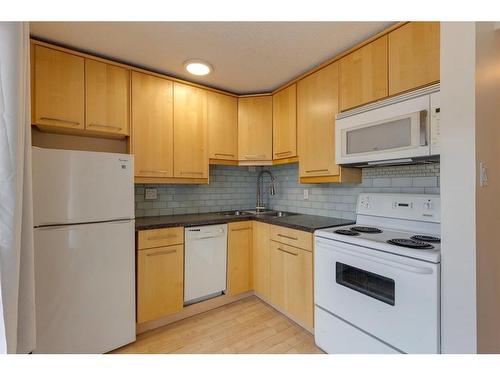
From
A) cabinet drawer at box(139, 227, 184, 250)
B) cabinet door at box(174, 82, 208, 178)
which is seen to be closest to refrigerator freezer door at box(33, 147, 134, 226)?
cabinet drawer at box(139, 227, 184, 250)

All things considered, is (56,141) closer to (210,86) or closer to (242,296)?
(210,86)

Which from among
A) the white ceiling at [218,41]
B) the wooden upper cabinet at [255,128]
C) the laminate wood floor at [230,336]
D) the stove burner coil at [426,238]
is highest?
the white ceiling at [218,41]

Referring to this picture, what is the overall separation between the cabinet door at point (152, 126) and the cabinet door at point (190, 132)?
0.06 metres

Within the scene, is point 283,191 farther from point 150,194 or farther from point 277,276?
point 150,194

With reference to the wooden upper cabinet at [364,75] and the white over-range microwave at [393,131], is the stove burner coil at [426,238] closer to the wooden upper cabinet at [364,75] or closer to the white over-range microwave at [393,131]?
the white over-range microwave at [393,131]

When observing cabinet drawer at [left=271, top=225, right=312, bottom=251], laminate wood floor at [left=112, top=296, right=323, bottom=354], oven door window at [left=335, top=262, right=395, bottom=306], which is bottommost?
laminate wood floor at [left=112, top=296, right=323, bottom=354]

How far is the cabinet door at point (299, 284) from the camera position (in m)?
1.87

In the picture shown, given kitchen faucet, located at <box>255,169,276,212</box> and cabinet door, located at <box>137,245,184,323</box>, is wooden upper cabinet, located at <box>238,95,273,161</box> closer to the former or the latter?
kitchen faucet, located at <box>255,169,276,212</box>

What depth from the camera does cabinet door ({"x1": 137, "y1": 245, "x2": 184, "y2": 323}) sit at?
1.90m

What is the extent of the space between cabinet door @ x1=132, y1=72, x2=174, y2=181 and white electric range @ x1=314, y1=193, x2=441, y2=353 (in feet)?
4.99

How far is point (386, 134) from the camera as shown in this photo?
1.59 meters

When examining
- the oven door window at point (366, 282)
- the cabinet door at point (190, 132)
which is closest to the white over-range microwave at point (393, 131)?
the oven door window at point (366, 282)
